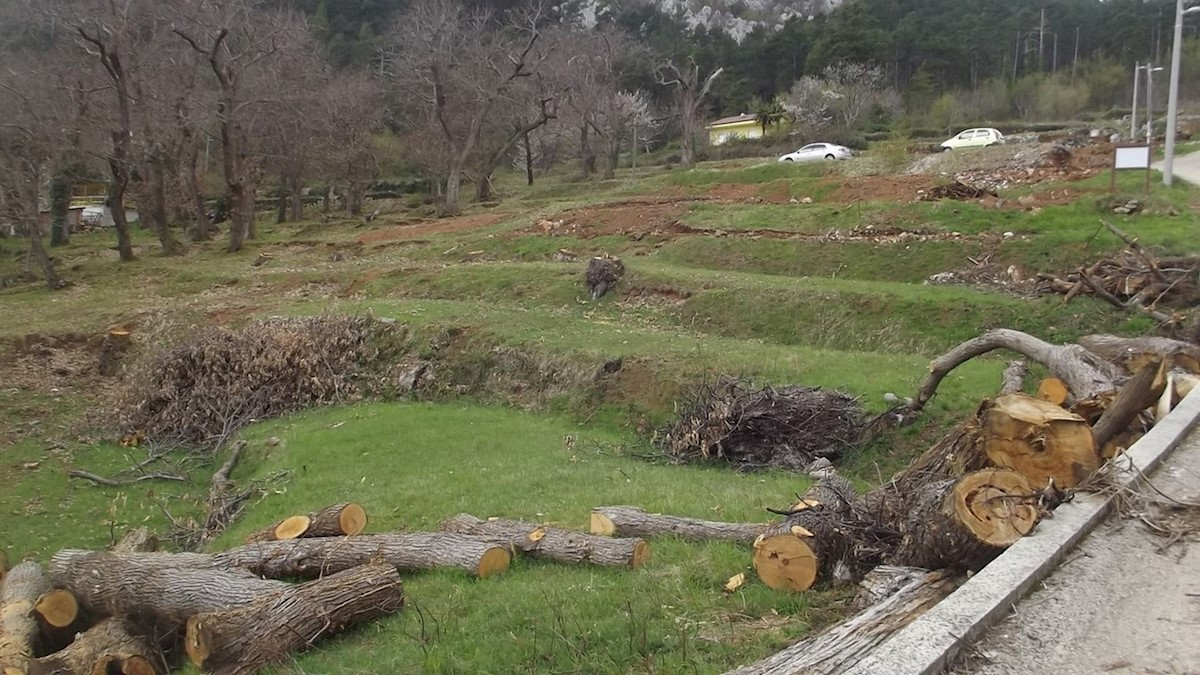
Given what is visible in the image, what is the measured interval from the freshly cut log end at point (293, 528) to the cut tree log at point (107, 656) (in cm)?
128

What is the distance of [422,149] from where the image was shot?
4588 centimetres

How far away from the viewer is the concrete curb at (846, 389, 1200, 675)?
425cm

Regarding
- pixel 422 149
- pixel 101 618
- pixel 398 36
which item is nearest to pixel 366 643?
pixel 101 618

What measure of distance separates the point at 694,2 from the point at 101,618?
112 metres

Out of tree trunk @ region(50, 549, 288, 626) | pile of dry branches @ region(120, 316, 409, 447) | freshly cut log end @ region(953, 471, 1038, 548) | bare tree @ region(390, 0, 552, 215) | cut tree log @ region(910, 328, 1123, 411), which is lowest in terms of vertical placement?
pile of dry branches @ region(120, 316, 409, 447)

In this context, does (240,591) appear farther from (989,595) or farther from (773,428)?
(773,428)

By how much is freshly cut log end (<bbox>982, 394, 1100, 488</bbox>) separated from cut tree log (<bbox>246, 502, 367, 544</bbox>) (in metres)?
5.35

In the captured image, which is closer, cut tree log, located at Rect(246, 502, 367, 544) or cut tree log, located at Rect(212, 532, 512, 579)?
cut tree log, located at Rect(212, 532, 512, 579)

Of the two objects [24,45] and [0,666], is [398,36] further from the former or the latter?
[0,666]

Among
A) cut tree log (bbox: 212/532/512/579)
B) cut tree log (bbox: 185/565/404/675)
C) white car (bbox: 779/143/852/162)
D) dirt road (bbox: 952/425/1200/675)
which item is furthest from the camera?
white car (bbox: 779/143/852/162)

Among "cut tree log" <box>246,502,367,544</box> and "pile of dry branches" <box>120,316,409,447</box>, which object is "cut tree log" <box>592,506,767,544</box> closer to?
"cut tree log" <box>246,502,367,544</box>

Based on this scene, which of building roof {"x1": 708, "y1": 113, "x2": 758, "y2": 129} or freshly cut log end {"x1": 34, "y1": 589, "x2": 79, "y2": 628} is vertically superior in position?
building roof {"x1": 708, "y1": 113, "x2": 758, "y2": 129}

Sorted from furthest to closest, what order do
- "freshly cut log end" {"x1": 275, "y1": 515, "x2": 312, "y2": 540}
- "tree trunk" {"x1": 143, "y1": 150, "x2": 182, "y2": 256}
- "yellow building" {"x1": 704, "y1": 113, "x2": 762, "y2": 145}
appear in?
"yellow building" {"x1": 704, "y1": 113, "x2": 762, "y2": 145}, "tree trunk" {"x1": 143, "y1": 150, "x2": 182, "y2": 256}, "freshly cut log end" {"x1": 275, "y1": 515, "x2": 312, "y2": 540}

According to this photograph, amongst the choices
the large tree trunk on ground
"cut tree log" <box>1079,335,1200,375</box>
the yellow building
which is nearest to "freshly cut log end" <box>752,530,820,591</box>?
the large tree trunk on ground
